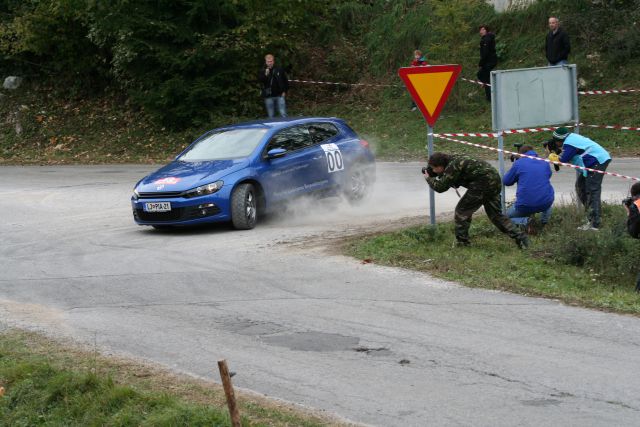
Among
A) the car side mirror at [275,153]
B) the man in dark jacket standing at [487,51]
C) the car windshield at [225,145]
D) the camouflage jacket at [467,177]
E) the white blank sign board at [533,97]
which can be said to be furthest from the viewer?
the man in dark jacket standing at [487,51]

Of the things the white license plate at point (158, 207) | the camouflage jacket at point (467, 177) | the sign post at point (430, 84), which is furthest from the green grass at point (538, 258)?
the white license plate at point (158, 207)

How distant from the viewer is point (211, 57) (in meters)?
25.7

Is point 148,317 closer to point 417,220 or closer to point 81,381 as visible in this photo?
point 81,381

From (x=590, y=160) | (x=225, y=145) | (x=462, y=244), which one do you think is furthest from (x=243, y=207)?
(x=590, y=160)

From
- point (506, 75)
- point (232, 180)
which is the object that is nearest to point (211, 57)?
point (232, 180)

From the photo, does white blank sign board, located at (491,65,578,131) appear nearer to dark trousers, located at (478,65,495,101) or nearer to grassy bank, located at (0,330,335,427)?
grassy bank, located at (0,330,335,427)

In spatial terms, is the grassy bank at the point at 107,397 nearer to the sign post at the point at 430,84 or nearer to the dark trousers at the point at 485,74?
the sign post at the point at 430,84

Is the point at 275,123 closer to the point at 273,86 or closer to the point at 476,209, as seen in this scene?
the point at 476,209

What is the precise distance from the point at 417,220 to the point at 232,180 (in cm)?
280

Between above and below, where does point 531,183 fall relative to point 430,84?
below

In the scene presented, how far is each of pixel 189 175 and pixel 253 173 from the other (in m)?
0.95

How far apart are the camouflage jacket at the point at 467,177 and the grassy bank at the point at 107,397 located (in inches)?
205

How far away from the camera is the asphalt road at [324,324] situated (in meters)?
6.58

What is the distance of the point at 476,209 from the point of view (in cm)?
1196
